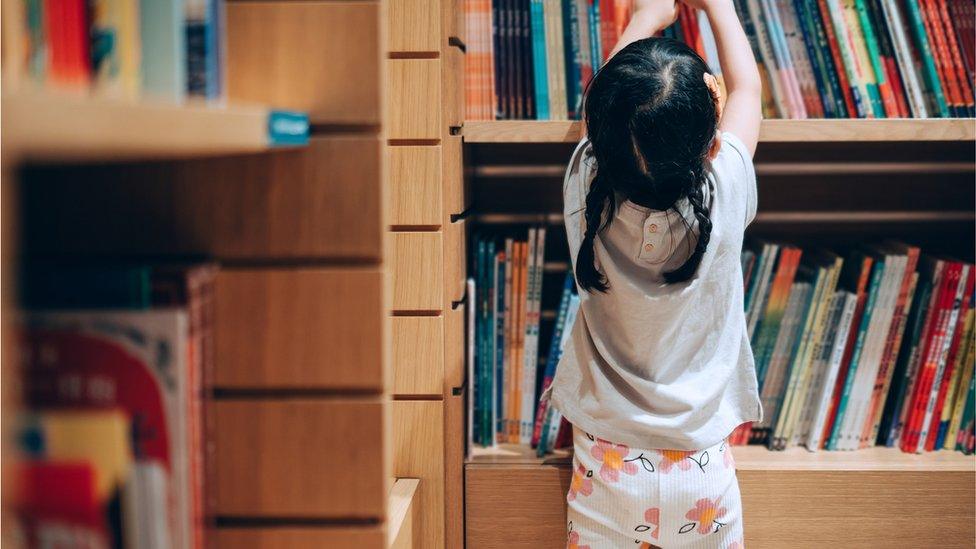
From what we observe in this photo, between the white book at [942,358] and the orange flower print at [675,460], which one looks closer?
the orange flower print at [675,460]

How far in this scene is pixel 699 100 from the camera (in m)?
1.15

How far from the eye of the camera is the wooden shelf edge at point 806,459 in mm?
1555

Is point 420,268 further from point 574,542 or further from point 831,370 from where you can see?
point 831,370

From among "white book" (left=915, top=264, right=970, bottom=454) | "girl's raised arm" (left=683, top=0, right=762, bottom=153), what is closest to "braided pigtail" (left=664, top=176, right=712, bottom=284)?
"girl's raised arm" (left=683, top=0, right=762, bottom=153)

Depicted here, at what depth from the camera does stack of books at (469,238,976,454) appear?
5.24 feet

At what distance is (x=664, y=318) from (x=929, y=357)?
0.68 meters

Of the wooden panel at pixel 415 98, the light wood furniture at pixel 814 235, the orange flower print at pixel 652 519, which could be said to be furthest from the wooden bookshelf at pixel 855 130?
the orange flower print at pixel 652 519

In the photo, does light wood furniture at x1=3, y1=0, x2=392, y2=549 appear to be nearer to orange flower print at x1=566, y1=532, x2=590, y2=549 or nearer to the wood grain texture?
the wood grain texture

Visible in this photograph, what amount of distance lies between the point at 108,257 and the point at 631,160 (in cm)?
70

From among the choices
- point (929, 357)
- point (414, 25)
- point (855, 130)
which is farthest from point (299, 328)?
point (929, 357)

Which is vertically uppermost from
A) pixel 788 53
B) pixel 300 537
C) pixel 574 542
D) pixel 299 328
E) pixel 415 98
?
pixel 788 53

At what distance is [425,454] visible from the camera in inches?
60.4

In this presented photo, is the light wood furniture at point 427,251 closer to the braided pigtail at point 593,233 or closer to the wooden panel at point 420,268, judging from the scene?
the wooden panel at point 420,268

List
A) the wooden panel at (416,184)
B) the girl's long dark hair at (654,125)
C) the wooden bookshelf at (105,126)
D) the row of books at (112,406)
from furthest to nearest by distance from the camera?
the wooden panel at (416,184), the girl's long dark hair at (654,125), the row of books at (112,406), the wooden bookshelf at (105,126)
